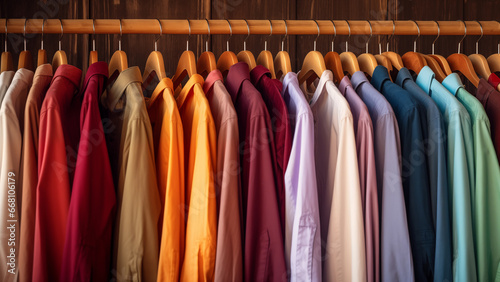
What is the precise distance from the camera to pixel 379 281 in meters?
1.39

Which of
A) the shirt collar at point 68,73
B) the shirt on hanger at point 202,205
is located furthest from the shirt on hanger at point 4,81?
the shirt on hanger at point 202,205

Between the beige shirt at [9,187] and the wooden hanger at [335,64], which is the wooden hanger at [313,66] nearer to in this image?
the wooden hanger at [335,64]

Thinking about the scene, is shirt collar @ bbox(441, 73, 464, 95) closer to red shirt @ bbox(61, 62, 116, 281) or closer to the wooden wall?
the wooden wall

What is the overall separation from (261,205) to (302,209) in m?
0.11

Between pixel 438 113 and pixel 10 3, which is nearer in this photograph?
pixel 438 113

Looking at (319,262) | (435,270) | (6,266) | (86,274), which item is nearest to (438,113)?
(435,270)

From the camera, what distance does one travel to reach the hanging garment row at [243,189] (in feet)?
4.32

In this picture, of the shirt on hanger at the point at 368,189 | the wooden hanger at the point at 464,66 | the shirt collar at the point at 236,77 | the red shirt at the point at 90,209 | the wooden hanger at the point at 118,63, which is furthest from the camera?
the wooden hanger at the point at 464,66

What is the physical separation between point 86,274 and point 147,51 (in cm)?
113

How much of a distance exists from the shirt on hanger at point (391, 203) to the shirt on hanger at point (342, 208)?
0.07 metres

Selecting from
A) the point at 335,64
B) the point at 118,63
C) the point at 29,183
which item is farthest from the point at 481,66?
the point at 29,183

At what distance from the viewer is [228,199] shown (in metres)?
1.35

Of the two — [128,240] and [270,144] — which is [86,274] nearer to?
[128,240]

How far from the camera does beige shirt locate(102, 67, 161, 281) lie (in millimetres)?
1322
